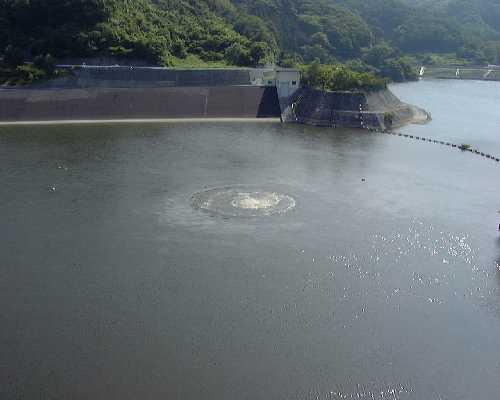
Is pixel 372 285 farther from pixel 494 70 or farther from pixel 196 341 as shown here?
pixel 494 70

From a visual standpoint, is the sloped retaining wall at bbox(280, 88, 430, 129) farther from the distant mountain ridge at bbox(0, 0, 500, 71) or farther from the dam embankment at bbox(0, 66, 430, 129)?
the distant mountain ridge at bbox(0, 0, 500, 71)

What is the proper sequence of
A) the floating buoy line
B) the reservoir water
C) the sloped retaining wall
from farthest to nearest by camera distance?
the sloped retaining wall
the floating buoy line
the reservoir water

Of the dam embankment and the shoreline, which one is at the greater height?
the dam embankment

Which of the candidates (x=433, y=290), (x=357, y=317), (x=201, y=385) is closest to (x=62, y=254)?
(x=201, y=385)

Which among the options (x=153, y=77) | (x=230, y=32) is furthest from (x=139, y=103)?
(x=230, y=32)

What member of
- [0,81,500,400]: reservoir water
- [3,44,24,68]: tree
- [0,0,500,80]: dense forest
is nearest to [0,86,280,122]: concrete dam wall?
[0,0,500,80]: dense forest

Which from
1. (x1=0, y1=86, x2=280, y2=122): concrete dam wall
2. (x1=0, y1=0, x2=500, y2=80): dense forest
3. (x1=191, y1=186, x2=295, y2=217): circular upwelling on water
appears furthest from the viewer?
(x1=0, y1=0, x2=500, y2=80): dense forest

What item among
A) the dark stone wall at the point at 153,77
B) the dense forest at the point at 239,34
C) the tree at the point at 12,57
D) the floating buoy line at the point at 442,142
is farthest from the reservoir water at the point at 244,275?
the dense forest at the point at 239,34
